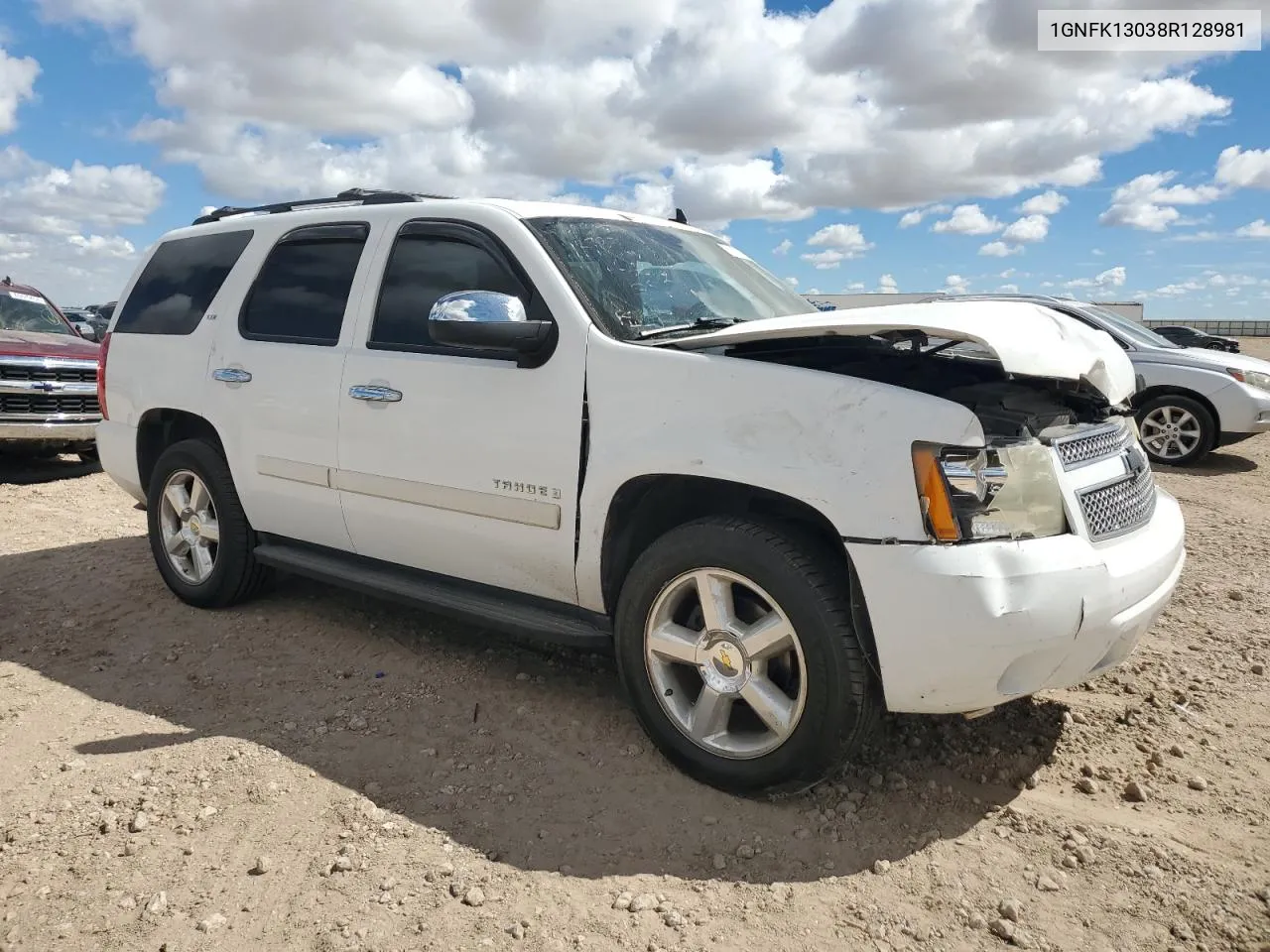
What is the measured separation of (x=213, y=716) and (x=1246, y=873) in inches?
138

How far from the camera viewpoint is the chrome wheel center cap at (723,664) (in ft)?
9.59

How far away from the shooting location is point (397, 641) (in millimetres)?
4398

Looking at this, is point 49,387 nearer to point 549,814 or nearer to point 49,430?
point 49,430

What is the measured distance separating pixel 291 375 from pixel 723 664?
2.40 metres

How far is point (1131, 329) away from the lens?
10117 millimetres

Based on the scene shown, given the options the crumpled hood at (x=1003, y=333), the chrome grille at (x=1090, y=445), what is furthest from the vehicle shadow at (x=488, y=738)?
the crumpled hood at (x=1003, y=333)

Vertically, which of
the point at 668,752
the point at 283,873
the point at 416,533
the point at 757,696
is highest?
the point at 416,533

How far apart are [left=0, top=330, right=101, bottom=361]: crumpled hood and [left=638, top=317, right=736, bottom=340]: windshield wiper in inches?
293

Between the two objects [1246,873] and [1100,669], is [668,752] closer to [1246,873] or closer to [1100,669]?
[1100,669]

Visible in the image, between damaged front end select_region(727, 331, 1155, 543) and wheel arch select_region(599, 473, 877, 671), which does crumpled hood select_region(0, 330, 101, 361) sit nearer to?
wheel arch select_region(599, 473, 877, 671)

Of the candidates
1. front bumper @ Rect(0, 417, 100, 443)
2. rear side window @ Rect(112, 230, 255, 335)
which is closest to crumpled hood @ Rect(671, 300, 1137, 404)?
rear side window @ Rect(112, 230, 255, 335)

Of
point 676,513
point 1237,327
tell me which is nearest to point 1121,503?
point 676,513

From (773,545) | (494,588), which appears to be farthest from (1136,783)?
(494,588)

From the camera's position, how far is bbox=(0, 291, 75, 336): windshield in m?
9.97
